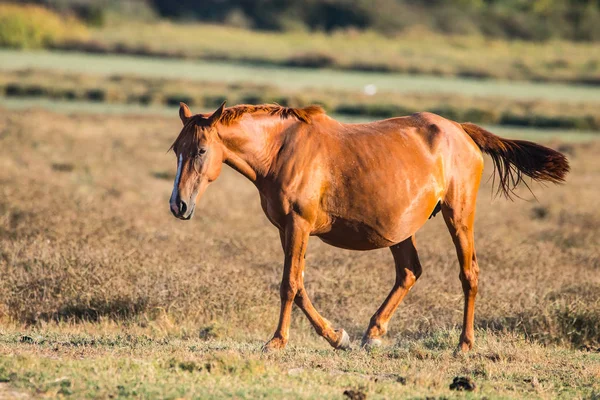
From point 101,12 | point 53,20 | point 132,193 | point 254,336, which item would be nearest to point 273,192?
point 254,336

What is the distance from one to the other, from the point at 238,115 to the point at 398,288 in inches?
86.0

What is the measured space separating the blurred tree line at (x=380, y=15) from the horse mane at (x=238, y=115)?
178 ft

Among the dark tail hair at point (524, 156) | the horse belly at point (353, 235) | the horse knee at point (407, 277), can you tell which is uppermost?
the dark tail hair at point (524, 156)

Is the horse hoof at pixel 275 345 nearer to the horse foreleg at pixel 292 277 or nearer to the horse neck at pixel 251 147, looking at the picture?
the horse foreleg at pixel 292 277

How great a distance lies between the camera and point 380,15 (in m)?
63.7

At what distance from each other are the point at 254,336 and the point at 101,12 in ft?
174

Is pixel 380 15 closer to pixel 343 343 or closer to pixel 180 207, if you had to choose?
pixel 343 343

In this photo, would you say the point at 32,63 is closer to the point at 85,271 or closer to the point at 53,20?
the point at 53,20

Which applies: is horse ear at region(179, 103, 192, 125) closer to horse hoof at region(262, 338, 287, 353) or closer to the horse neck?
the horse neck

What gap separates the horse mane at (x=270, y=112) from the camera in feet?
26.5

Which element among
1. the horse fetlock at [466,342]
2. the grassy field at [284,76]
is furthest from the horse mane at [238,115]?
the grassy field at [284,76]

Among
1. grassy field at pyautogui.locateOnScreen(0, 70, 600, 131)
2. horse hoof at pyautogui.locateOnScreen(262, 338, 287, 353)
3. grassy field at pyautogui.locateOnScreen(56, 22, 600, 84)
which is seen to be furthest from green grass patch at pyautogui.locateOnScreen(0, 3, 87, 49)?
horse hoof at pyautogui.locateOnScreen(262, 338, 287, 353)

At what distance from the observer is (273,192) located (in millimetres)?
8156

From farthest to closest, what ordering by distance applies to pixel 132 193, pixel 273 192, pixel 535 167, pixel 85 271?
pixel 132 193
pixel 85 271
pixel 535 167
pixel 273 192
